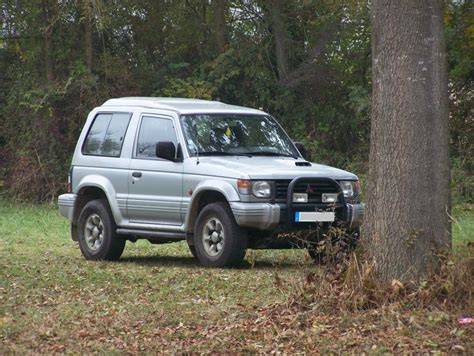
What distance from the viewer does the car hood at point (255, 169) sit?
46.2 feet

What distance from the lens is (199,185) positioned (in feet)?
47.4

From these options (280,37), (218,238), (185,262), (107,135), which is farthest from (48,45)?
(218,238)

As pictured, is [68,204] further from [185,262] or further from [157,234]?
[185,262]

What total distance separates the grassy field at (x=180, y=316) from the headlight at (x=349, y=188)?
102 centimetres

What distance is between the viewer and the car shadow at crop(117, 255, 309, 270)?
14.6 m

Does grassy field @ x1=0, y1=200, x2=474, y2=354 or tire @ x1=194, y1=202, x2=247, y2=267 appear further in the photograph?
tire @ x1=194, y1=202, x2=247, y2=267

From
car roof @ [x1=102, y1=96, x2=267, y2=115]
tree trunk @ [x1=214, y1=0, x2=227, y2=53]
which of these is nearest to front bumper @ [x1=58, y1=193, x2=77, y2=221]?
car roof @ [x1=102, y1=96, x2=267, y2=115]

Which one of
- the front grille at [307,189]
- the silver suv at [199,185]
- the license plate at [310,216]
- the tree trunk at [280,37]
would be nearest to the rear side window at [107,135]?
the silver suv at [199,185]

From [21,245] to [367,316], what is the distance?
33.7 ft

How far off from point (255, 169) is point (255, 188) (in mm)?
270

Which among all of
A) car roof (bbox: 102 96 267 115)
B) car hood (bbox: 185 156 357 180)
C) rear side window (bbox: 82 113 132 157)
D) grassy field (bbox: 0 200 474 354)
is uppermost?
car roof (bbox: 102 96 267 115)

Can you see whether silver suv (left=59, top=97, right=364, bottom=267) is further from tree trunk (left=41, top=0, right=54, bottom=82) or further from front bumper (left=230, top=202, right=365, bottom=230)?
tree trunk (left=41, top=0, right=54, bottom=82)

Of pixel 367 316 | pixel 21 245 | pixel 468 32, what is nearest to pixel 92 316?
pixel 367 316

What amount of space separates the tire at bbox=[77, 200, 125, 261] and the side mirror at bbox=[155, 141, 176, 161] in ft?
4.28
